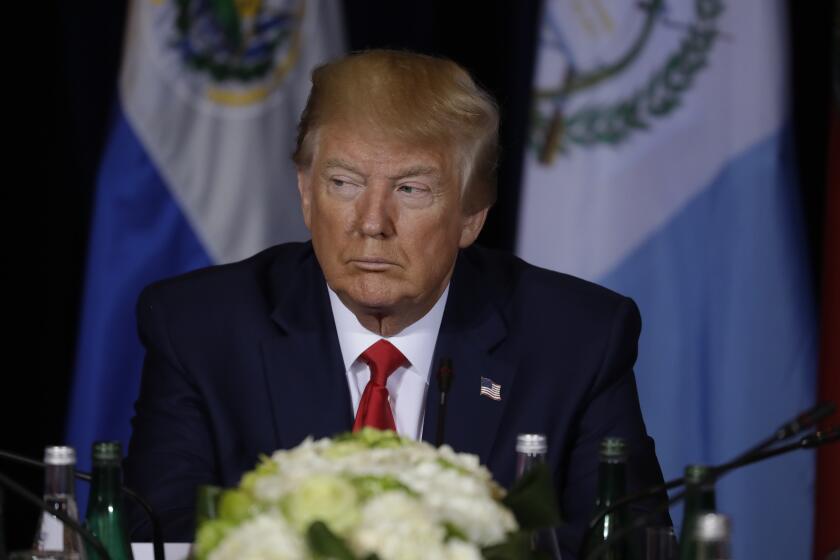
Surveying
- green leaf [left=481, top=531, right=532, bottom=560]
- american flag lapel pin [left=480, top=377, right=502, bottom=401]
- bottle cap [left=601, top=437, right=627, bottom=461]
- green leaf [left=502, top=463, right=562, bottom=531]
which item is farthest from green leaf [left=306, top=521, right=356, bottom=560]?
american flag lapel pin [left=480, top=377, right=502, bottom=401]

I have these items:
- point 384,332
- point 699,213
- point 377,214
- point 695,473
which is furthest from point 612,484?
point 699,213

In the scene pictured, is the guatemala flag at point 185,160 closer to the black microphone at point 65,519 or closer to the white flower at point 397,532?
the black microphone at point 65,519

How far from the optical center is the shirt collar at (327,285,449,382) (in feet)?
8.69

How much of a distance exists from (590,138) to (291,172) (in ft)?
2.96

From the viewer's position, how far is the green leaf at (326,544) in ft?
3.77

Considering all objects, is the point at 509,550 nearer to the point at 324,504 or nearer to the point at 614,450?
the point at 324,504

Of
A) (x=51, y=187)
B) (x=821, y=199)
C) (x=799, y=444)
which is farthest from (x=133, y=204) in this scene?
(x=799, y=444)

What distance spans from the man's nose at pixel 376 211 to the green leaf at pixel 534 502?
115 cm

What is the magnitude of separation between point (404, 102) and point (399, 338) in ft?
1.54

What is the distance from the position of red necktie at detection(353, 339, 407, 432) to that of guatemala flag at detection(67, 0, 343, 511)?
1537 millimetres

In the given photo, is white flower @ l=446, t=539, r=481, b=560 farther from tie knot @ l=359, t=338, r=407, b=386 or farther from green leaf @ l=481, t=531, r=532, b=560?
tie knot @ l=359, t=338, r=407, b=386

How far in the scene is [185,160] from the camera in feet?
13.3

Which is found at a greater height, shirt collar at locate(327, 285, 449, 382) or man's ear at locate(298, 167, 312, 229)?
man's ear at locate(298, 167, 312, 229)

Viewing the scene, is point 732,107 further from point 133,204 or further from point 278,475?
point 278,475
